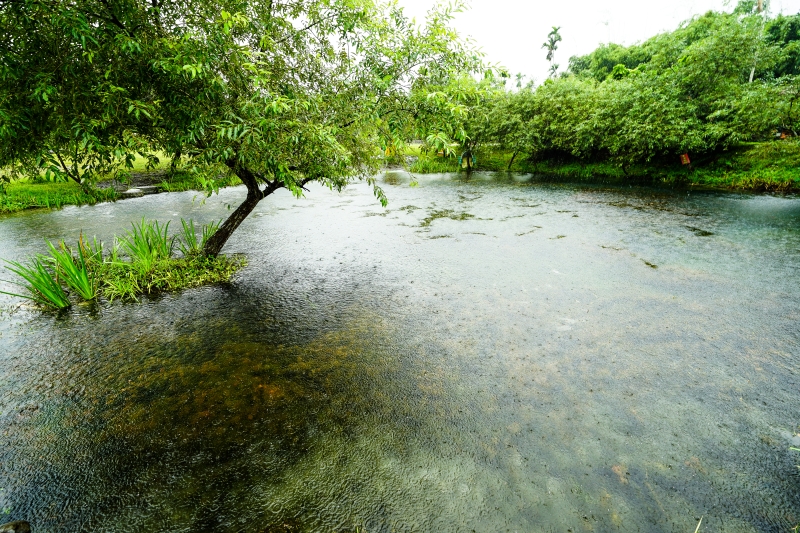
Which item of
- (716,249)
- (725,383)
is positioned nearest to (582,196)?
(716,249)

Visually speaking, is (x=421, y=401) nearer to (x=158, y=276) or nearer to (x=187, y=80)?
(x=187, y=80)

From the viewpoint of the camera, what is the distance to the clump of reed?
6078 mm

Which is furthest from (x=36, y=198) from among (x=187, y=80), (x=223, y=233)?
(x=187, y=80)

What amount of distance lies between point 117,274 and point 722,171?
25.5 m

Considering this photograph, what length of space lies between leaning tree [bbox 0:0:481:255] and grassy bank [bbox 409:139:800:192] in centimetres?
1179

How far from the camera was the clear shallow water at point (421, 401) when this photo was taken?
2.84 metres

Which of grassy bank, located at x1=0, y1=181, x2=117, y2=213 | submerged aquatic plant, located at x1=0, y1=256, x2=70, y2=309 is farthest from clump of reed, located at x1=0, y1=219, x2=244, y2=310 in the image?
grassy bank, located at x1=0, y1=181, x2=117, y2=213

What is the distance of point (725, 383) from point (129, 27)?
25.4 ft

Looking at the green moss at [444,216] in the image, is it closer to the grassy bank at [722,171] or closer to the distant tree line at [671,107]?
the distant tree line at [671,107]

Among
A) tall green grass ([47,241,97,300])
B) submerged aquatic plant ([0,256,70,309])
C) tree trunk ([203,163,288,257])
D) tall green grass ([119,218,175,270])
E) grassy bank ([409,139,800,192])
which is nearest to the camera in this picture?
submerged aquatic plant ([0,256,70,309])

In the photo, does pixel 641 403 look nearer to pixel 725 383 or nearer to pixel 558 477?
pixel 725 383

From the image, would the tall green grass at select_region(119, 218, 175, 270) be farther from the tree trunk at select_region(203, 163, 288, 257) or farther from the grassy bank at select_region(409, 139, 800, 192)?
the grassy bank at select_region(409, 139, 800, 192)

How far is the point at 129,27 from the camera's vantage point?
3852mm

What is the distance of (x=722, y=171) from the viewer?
18.5 metres
